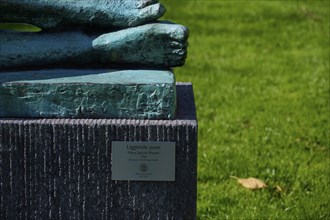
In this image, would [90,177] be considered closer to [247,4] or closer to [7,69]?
[7,69]

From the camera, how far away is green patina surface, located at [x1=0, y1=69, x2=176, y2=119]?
2.68 m

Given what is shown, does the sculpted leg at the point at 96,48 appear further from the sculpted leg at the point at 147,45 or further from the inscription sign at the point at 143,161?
the inscription sign at the point at 143,161

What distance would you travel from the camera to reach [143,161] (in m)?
2.69

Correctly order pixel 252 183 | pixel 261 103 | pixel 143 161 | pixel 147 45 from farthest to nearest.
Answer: pixel 261 103 < pixel 252 183 < pixel 147 45 < pixel 143 161

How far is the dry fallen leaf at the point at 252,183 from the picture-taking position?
4203 millimetres

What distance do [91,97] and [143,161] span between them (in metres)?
0.27

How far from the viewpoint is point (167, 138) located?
2.66m

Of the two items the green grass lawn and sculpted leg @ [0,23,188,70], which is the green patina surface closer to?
sculpted leg @ [0,23,188,70]

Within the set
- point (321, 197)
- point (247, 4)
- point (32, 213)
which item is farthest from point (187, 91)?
point (247, 4)

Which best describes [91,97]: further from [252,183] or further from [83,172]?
[252,183]

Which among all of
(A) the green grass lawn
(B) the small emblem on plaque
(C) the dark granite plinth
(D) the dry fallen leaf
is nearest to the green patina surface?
(C) the dark granite plinth

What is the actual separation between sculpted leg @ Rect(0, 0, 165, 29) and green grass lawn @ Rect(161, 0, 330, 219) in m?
1.32

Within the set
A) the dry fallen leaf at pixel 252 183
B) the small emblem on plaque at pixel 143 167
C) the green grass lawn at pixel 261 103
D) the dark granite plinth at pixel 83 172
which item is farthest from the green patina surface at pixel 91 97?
the dry fallen leaf at pixel 252 183

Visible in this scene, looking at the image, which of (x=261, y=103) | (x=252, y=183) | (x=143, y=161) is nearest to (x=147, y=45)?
(x=143, y=161)
